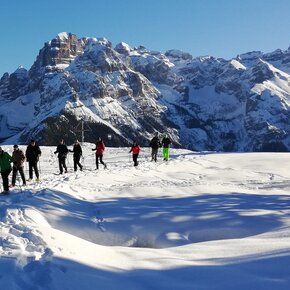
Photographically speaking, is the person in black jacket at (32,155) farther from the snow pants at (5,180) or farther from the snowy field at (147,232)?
the snow pants at (5,180)

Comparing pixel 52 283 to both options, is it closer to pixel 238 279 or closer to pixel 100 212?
pixel 238 279

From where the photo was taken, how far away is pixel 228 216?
1625cm

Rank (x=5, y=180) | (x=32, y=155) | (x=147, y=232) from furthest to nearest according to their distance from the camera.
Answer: (x=32, y=155) < (x=5, y=180) < (x=147, y=232)

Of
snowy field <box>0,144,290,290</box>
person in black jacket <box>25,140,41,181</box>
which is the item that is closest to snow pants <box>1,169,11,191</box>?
snowy field <box>0,144,290,290</box>

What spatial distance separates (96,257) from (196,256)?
2318mm

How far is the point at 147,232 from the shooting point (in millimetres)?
14633

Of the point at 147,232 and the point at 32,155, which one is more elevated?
the point at 32,155

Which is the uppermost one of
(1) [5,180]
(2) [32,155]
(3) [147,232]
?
(2) [32,155]

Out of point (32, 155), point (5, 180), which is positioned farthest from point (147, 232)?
point (32, 155)

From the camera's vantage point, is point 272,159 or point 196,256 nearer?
point 196,256

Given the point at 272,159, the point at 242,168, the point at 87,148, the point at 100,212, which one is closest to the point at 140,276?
the point at 100,212

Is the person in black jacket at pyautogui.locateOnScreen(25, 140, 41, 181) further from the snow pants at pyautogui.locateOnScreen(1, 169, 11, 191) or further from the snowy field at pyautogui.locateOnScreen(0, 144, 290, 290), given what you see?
the snow pants at pyautogui.locateOnScreen(1, 169, 11, 191)

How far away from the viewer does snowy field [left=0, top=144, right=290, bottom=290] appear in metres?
9.06

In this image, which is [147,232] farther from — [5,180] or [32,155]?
[32,155]
